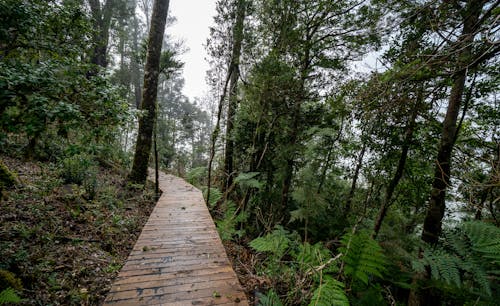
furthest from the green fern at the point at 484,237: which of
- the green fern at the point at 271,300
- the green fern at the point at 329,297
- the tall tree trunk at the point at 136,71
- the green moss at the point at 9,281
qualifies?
the tall tree trunk at the point at 136,71

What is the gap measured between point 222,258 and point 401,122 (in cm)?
405

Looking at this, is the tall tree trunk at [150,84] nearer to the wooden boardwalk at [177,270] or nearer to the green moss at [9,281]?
the wooden boardwalk at [177,270]

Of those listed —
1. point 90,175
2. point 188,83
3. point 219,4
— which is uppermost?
point 188,83

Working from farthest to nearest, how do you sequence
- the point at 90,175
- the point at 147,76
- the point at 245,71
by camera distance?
the point at 147,76 < the point at 90,175 < the point at 245,71

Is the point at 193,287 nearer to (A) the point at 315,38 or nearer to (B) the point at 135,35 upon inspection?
(A) the point at 315,38

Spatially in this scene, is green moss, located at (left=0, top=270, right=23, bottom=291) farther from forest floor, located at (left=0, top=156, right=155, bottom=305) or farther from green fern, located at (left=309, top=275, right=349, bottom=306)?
green fern, located at (left=309, top=275, right=349, bottom=306)

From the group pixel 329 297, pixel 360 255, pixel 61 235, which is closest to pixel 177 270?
pixel 329 297

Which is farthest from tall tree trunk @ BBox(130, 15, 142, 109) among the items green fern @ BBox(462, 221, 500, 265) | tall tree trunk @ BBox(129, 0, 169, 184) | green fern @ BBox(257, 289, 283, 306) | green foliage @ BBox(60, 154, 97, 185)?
green fern @ BBox(462, 221, 500, 265)

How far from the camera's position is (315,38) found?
4684 mm

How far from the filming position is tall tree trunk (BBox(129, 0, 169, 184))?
605 cm

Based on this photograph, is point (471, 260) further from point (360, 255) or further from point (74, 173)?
point (74, 173)

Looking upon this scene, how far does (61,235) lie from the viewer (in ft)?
10.3

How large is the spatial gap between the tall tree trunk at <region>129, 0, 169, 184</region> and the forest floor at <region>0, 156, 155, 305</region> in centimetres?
136

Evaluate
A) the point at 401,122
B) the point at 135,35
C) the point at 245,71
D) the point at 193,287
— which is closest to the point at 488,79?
the point at 401,122
